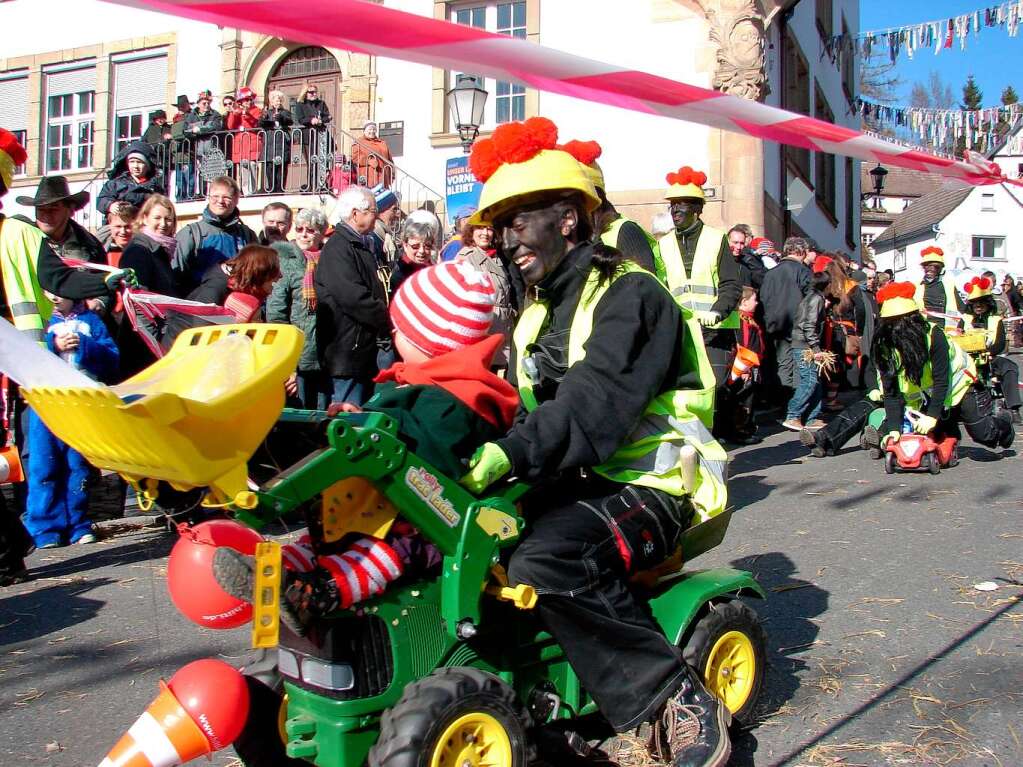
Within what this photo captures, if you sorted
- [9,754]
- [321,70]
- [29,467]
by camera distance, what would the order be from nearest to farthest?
[9,754] → [29,467] → [321,70]

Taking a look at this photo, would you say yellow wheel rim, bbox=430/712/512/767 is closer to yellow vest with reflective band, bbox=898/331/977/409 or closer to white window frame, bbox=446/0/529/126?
yellow vest with reflective band, bbox=898/331/977/409

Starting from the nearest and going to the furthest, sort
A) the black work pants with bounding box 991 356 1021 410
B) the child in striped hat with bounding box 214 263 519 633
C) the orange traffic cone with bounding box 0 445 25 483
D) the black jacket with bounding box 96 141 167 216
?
the child in striped hat with bounding box 214 263 519 633
the orange traffic cone with bounding box 0 445 25 483
the black jacket with bounding box 96 141 167 216
the black work pants with bounding box 991 356 1021 410

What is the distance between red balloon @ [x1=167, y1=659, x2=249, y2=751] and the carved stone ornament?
613 inches

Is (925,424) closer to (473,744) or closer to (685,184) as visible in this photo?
(685,184)

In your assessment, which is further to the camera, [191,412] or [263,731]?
[263,731]

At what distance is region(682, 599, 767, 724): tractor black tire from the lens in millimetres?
3146

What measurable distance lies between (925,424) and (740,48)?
10.0m

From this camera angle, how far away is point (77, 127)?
22125 millimetres

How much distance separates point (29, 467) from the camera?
19.4 ft

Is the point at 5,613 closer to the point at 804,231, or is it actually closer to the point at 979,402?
the point at 979,402

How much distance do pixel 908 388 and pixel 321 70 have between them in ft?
47.1

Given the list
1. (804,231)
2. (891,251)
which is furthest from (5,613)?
(891,251)

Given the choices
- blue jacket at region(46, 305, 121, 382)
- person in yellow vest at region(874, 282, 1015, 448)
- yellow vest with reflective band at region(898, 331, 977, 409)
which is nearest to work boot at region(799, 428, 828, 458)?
person in yellow vest at region(874, 282, 1015, 448)

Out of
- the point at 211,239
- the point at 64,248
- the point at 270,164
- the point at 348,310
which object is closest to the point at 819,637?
the point at 348,310
